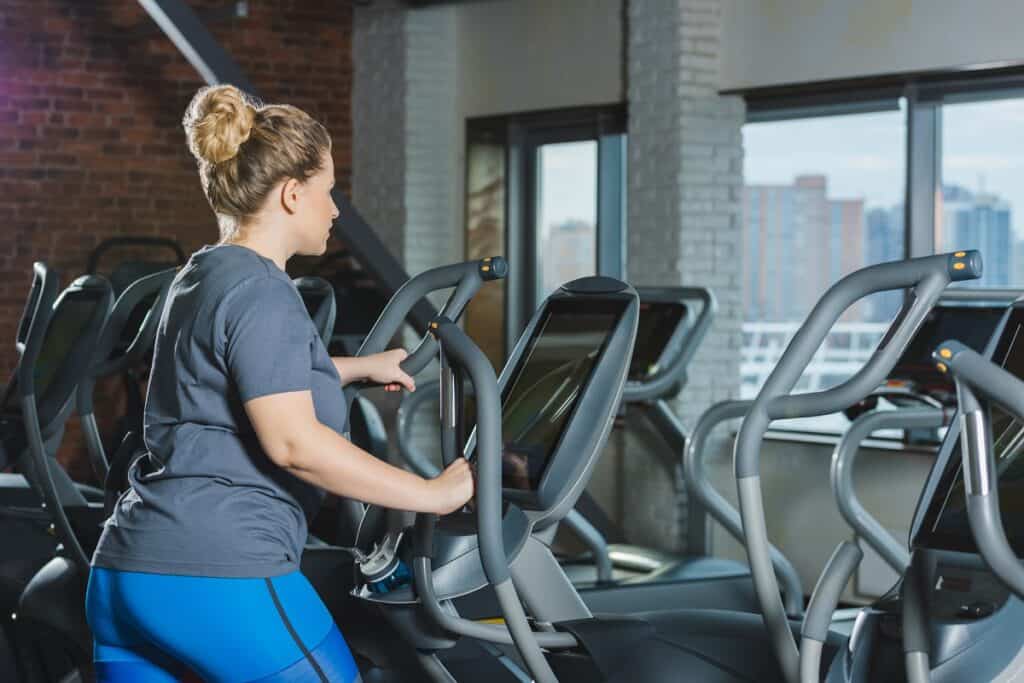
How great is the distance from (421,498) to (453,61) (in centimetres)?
572

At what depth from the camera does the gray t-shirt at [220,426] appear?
5.80 ft

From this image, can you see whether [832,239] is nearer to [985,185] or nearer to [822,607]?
[985,185]

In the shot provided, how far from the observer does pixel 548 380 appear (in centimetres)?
238

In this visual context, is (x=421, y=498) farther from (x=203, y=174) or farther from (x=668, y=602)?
(x=668, y=602)

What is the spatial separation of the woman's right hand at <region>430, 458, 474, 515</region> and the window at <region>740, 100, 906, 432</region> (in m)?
4.03

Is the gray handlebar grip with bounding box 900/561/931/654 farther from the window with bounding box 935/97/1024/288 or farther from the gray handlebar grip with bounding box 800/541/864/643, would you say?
the window with bounding box 935/97/1024/288

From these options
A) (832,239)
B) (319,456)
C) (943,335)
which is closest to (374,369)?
(319,456)

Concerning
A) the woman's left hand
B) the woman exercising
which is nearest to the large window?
the woman's left hand

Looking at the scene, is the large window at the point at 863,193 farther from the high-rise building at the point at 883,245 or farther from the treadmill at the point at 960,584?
the treadmill at the point at 960,584

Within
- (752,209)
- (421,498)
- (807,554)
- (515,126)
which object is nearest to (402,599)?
(421,498)

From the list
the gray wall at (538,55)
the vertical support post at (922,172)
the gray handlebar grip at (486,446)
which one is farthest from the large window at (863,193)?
the gray handlebar grip at (486,446)

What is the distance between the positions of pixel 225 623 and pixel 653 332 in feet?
11.9

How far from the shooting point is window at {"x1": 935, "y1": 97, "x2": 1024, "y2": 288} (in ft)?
17.1

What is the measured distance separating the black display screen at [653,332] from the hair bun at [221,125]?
3.45 metres
